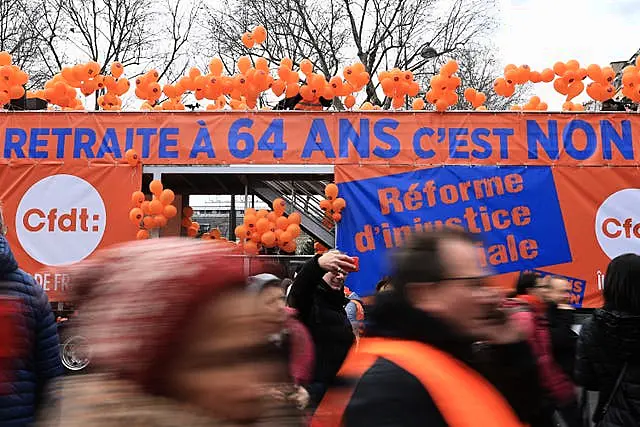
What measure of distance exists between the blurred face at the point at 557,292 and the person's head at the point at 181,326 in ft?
11.6

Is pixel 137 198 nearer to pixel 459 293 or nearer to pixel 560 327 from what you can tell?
pixel 560 327

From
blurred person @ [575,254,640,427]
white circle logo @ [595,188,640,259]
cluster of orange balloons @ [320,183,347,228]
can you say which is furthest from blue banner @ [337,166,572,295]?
blurred person @ [575,254,640,427]

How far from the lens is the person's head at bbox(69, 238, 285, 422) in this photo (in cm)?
122

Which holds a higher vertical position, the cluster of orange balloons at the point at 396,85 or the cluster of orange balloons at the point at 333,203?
the cluster of orange balloons at the point at 396,85

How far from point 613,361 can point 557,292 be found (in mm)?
909

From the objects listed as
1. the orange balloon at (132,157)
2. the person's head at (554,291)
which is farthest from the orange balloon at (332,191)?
the person's head at (554,291)

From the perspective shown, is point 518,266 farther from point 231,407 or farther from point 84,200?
point 231,407

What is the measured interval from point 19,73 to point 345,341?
8578 mm

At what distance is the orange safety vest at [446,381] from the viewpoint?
162 centimetres

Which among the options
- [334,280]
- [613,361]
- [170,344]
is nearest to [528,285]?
[613,361]

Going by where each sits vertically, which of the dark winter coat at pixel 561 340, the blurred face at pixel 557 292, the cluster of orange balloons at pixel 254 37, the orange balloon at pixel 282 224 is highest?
the cluster of orange balloons at pixel 254 37

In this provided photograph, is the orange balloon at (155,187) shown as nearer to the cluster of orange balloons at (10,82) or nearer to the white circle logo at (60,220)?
the white circle logo at (60,220)

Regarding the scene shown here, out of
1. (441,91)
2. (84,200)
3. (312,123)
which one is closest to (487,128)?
(441,91)

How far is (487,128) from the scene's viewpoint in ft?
33.5
